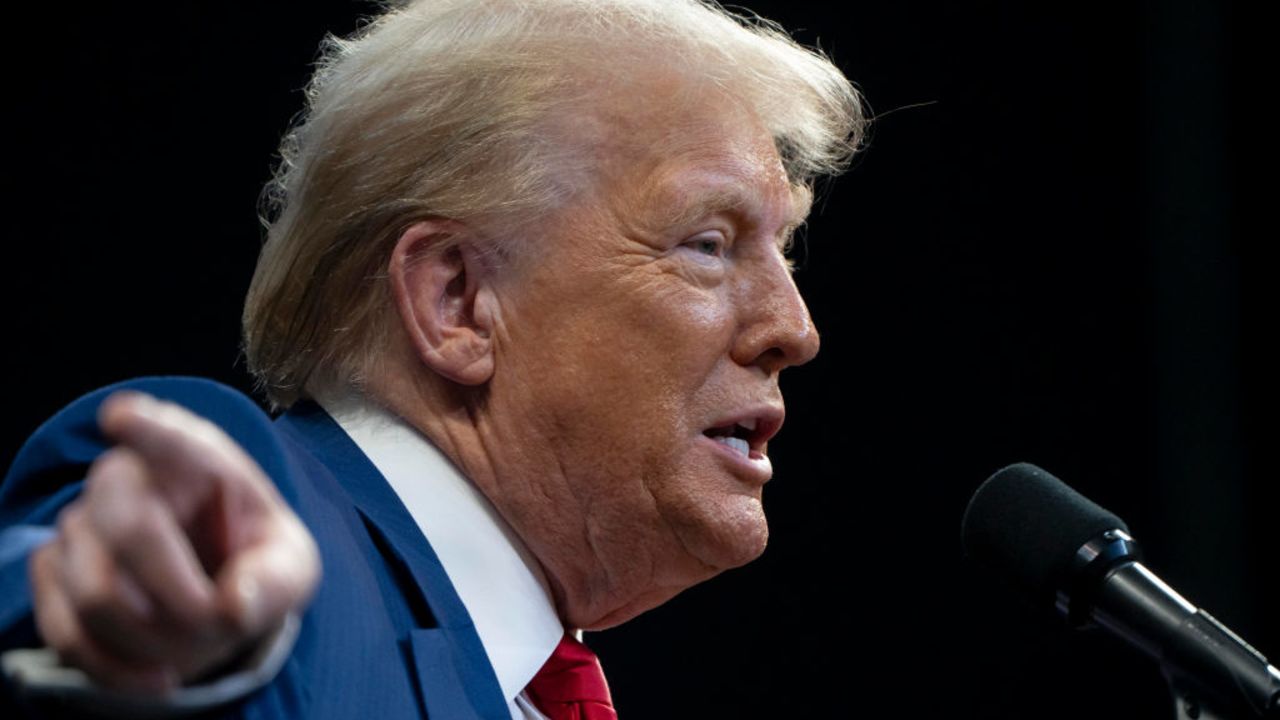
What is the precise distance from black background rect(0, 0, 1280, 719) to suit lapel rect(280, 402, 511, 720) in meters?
1.41

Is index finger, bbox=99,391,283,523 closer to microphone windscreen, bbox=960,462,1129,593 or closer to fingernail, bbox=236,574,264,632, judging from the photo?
fingernail, bbox=236,574,264,632

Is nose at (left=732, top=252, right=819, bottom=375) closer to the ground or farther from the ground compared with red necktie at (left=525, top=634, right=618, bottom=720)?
farther from the ground

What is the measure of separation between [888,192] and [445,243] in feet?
5.28

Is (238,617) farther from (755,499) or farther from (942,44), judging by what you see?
(942,44)

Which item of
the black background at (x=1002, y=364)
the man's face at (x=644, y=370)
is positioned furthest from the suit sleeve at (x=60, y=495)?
the black background at (x=1002, y=364)

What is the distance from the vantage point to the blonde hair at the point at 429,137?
1767 millimetres

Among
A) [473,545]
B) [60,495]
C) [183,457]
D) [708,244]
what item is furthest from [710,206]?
[183,457]

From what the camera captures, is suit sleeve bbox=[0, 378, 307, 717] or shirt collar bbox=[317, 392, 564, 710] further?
shirt collar bbox=[317, 392, 564, 710]

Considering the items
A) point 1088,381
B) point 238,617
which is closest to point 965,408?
point 1088,381

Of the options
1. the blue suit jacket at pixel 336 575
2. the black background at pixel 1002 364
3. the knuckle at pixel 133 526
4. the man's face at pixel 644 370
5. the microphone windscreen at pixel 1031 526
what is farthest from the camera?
the black background at pixel 1002 364

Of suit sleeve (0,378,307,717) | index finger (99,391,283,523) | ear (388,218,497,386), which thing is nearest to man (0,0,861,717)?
ear (388,218,497,386)

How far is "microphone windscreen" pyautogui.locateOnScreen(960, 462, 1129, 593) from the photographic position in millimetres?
1357

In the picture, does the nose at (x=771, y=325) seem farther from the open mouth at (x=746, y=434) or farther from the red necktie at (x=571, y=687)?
the red necktie at (x=571, y=687)

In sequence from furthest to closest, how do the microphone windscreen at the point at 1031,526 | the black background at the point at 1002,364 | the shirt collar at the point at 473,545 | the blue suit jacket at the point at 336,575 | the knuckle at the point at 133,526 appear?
the black background at the point at 1002,364
the shirt collar at the point at 473,545
the microphone windscreen at the point at 1031,526
the blue suit jacket at the point at 336,575
the knuckle at the point at 133,526
